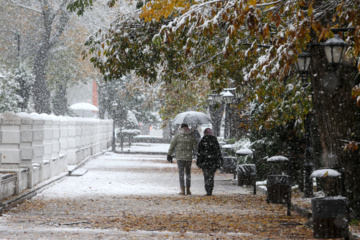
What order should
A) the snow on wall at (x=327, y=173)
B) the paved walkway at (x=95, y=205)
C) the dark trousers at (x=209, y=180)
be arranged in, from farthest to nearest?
the dark trousers at (x=209, y=180)
the paved walkway at (x=95, y=205)
the snow on wall at (x=327, y=173)

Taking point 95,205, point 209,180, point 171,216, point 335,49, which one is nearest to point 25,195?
point 95,205

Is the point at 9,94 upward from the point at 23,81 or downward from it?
downward

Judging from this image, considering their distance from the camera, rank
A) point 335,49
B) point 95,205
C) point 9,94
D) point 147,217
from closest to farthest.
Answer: point 335,49, point 147,217, point 95,205, point 9,94

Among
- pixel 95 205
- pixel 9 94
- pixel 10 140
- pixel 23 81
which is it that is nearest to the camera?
pixel 95 205

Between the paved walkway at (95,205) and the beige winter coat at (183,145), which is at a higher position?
the beige winter coat at (183,145)

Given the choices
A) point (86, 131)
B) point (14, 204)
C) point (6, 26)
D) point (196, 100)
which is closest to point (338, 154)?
point (14, 204)

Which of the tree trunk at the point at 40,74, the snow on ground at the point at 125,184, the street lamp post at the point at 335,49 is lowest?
the snow on ground at the point at 125,184

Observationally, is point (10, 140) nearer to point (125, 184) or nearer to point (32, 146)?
point (32, 146)

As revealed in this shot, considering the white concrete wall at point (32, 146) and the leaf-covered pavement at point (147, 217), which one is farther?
the white concrete wall at point (32, 146)

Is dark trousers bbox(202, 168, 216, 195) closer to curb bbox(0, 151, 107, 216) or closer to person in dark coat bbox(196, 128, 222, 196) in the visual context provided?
person in dark coat bbox(196, 128, 222, 196)

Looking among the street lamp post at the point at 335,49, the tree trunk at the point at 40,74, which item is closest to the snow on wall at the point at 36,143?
the street lamp post at the point at 335,49

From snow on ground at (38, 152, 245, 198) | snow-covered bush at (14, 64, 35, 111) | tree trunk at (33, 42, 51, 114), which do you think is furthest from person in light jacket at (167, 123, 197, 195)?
tree trunk at (33, 42, 51, 114)

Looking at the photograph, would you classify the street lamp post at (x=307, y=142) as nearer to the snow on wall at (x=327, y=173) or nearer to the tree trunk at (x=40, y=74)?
the snow on wall at (x=327, y=173)

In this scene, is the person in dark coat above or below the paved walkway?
above
